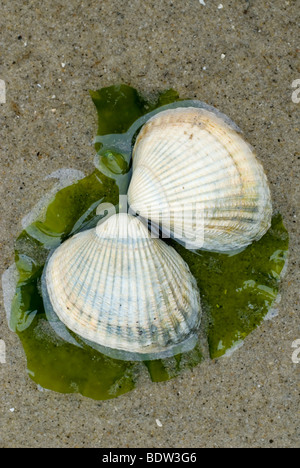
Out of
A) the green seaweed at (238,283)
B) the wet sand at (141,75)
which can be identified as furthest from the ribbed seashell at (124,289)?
the wet sand at (141,75)

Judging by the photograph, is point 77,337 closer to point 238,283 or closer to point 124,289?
point 124,289

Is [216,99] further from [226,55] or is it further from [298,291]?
[298,291]

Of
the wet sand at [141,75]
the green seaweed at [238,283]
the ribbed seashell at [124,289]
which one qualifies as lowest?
the green seaweed at [238,283]

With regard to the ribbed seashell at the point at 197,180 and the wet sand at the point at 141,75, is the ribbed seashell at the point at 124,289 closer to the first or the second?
the ribbed seashell at the point at 197,180

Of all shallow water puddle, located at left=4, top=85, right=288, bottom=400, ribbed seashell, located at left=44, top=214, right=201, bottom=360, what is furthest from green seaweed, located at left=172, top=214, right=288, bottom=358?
ribbed seashell, located at left=44, top=214, right=201, bottom=360

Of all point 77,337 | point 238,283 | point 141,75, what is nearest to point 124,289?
point 77,337

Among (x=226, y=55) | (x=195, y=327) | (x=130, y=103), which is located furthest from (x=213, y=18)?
(x=195, y=327)
